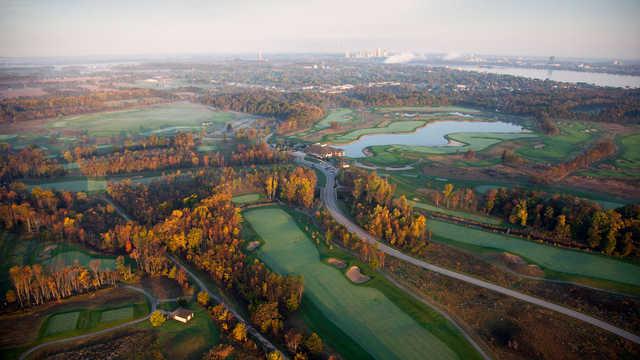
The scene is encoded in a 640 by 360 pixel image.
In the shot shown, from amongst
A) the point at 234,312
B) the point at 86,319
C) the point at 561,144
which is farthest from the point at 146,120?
the point at 561,144

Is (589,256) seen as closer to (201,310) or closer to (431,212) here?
(431,212)

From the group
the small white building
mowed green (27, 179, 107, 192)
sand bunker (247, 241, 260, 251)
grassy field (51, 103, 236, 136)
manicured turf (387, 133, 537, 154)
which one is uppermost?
grassy field (51, 103, 236, 136)

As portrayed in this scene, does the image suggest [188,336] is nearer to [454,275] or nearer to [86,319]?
[86,319]

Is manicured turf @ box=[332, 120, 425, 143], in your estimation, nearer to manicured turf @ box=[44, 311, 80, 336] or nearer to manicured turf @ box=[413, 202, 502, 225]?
manicured turf @ box=[413, 202, 502, 225]

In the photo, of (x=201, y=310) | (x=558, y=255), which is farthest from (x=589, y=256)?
(x=201, y=310)

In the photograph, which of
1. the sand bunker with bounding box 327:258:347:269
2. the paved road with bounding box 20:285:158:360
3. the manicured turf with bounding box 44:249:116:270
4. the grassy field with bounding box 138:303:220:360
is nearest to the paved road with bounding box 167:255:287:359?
the grassy field with bounding box 138:303:220:360

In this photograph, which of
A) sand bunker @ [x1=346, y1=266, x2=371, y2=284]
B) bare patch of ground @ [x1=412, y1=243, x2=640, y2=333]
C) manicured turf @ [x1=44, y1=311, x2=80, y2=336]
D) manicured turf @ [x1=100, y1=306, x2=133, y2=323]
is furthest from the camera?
sand bunker @ [x1=346, y1=266, x2=371, y2=284]
